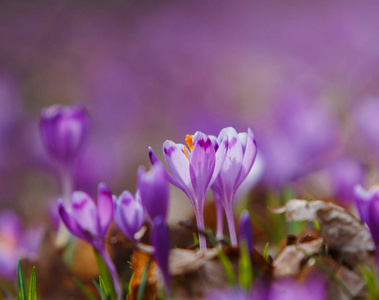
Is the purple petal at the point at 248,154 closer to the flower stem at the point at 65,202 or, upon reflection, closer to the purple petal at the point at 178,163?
the purple petal at the point at 178,163

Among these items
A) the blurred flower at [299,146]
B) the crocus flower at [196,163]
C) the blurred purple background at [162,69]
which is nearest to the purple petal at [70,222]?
the crocus flower at [196,163]

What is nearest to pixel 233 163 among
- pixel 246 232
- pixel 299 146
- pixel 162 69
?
pixel 246 232

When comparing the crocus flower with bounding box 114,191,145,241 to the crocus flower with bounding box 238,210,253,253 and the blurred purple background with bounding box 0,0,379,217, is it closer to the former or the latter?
the crocus flower with bounding box 238,210,253,253

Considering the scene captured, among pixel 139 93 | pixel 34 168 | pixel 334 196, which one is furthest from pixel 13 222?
pixel 139 93

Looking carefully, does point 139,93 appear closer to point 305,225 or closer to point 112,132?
point 112,132

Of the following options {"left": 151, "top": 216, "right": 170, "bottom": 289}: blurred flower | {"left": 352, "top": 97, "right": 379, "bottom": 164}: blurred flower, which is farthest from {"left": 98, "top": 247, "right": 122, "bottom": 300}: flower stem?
{"left": 352, "top": 97, "right": 379, "bottom": 164}: blurred flower

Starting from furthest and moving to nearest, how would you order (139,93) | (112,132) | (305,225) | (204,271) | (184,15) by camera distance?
1. (184,15)
2. (139,93)
3. (112,132)
4. (305,225)
5. (204,271)

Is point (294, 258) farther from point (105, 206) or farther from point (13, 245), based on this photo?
point (13, 245)
